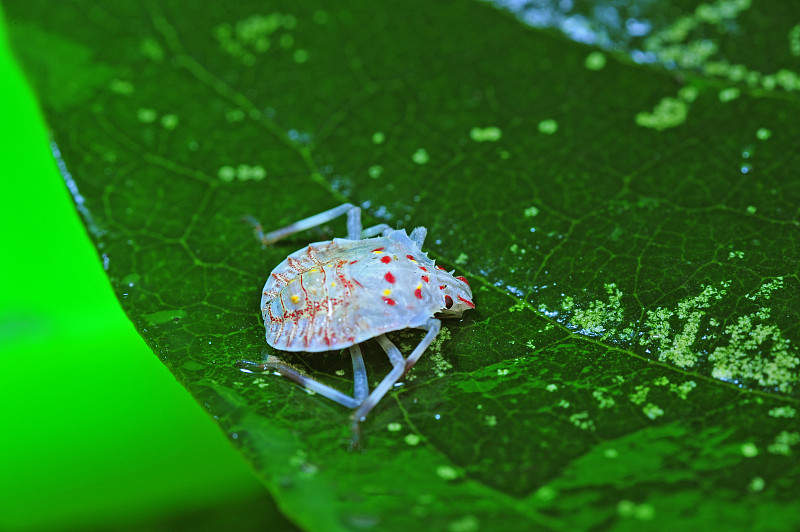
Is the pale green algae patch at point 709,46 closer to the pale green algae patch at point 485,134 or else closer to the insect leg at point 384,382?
the pale green algae patch at point 485,134

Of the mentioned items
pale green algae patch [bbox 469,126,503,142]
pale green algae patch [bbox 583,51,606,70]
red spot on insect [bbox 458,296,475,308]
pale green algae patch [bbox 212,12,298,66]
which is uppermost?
pale green algae patch [bbox 212,12,298,66]

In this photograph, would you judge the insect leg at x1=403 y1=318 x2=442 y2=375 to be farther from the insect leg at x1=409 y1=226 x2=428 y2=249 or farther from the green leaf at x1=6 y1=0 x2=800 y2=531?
the insect leg at x1=409 y1=226 x2=428 y2=249

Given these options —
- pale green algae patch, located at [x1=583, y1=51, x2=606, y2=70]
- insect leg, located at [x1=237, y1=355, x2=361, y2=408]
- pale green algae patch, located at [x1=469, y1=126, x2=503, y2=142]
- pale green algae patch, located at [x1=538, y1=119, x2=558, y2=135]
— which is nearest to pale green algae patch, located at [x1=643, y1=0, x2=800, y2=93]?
pale green algae patch, located at [x1=583, y1=51, x2=606, y2=70]

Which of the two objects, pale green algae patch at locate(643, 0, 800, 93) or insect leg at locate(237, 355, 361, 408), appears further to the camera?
pale green algae patch at locate(643, 0, 800, 93)

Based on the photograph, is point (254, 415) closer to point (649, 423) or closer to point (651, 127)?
point (649, 423)

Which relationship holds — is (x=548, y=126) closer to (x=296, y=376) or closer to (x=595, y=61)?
(x=595, y=61)

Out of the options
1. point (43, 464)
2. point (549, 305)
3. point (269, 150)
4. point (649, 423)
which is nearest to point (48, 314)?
point (43, 464)

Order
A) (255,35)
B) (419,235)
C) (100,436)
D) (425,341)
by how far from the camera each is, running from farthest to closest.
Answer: (255,35), (419,235), (100,436), (425,341)

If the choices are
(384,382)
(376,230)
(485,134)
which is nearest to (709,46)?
(485,134)

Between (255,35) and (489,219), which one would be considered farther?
(255,35)
